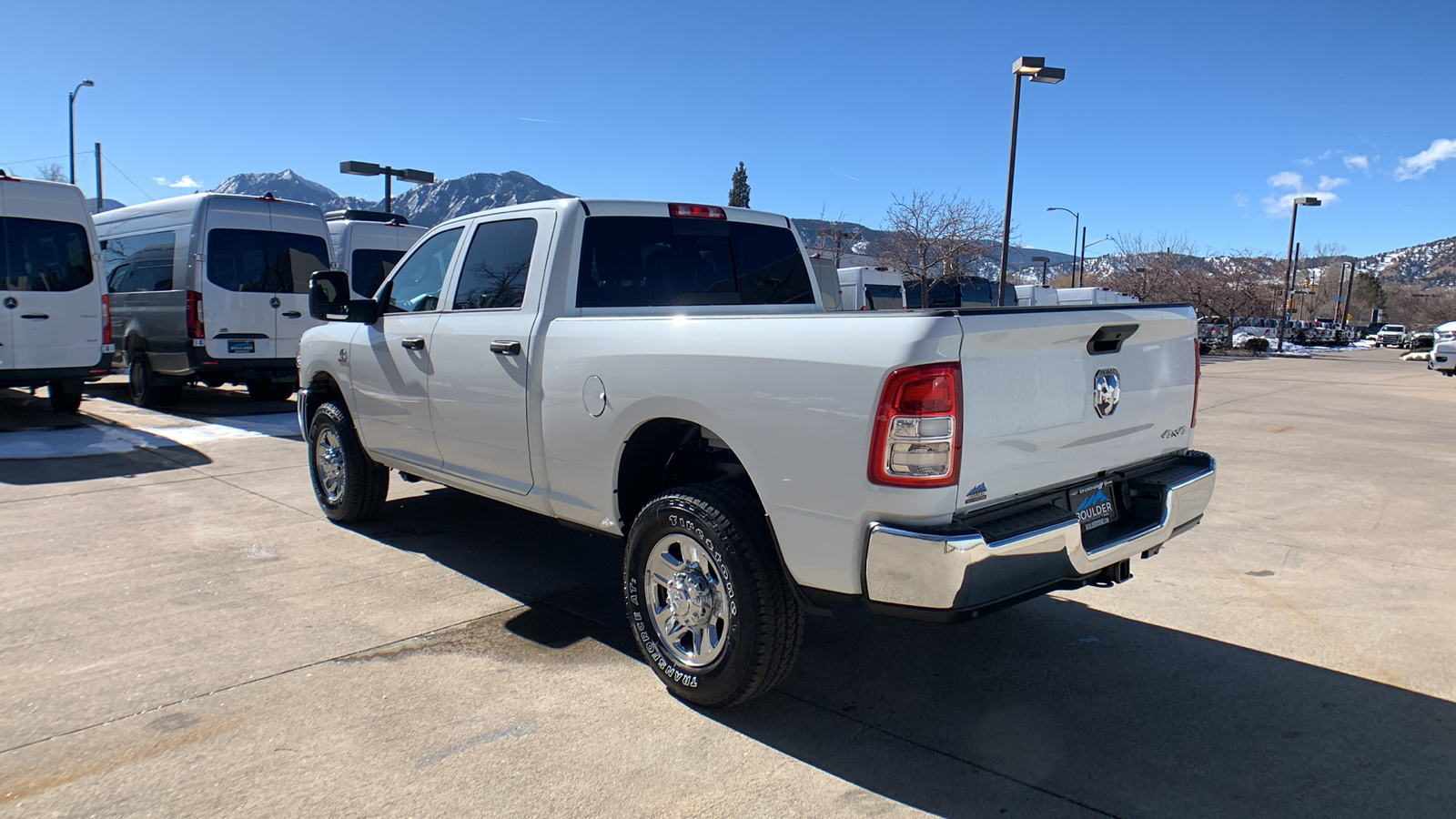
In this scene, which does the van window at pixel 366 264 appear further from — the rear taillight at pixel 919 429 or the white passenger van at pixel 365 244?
the rear taillight at pixel 919 429

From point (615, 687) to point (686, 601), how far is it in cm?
54

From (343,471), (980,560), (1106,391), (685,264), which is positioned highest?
(685,264)

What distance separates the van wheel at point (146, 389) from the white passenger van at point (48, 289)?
1495mm

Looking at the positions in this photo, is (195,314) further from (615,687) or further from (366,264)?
(615,687)

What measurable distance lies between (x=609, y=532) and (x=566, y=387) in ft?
2.15

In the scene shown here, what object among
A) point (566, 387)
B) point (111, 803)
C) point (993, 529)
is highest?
→ point (566, 387)

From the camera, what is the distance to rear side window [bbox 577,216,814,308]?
173 inches

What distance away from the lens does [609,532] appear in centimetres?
400

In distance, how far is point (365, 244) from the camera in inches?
568

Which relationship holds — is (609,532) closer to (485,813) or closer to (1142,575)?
(485,813)

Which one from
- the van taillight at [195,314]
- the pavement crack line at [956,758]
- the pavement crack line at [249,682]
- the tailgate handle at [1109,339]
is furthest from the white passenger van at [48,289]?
the tailgate handle at [1109,339]

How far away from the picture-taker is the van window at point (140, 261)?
1244cm

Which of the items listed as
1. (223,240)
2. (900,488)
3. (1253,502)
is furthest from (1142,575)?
(223,240)

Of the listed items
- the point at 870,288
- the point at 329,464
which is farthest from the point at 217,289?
the point at 870,288
